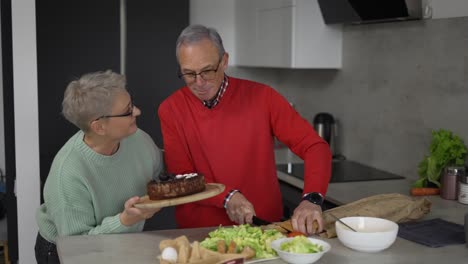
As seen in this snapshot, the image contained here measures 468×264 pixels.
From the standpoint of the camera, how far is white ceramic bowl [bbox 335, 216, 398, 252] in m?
1.69

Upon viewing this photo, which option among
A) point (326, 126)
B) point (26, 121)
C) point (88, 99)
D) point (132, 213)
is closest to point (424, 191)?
point (326, 126)

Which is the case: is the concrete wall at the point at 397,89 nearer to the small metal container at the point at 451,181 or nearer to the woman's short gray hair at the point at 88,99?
the small metal container at the point at 451,181

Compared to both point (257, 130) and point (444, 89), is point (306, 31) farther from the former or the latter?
point (257, 130)

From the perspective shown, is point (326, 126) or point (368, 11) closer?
point (368, 11)

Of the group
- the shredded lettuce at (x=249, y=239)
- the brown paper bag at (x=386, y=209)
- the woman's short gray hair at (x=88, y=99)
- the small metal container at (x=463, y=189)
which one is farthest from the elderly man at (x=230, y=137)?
the small metal container at (x=463, y=189)

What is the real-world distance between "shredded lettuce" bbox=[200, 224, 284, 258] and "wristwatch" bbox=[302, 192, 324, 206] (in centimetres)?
27

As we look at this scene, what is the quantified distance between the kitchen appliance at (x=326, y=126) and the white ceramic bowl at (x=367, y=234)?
6.42 feet

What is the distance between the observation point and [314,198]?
2037 millimetres

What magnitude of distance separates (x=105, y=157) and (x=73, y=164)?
Answer: 0.40ft

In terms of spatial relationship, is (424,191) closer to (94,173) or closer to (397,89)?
(397,89)

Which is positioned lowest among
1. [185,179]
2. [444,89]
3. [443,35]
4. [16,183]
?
[16,183]

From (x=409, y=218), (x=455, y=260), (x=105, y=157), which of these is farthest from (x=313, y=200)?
(x=105, y=157)

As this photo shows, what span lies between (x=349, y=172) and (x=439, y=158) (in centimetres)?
66

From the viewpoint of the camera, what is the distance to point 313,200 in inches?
79.8
